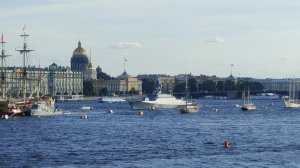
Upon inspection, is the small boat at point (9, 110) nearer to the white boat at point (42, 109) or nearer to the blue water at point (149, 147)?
the white boat at point (42, 109)

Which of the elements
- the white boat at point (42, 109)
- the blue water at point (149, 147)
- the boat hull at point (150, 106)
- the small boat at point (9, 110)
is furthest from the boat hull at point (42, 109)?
the blue water at point (149, 147)

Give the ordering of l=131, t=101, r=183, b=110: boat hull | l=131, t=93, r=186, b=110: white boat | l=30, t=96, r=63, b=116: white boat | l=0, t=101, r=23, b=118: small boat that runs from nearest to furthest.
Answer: l=0, t=101, r=23, b=118: small boat < l=30, t=96, r=63, b=116: white boat < l=131, t=101, r=183, b=110: boat hull < l=131, t=93, r=186, b=110: white boat

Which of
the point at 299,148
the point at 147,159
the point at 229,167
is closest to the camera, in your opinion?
the point at 229,167

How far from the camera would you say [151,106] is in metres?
135

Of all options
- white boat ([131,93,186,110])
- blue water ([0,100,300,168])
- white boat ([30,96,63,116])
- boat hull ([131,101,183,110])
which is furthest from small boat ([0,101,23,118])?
white boat ([131,93,186,110])

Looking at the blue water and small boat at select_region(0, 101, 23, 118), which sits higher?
small boat at select_region(0, 101, 23, 118)

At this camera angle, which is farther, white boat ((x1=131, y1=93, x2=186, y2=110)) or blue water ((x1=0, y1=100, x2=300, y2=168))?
white boat ((x1=131, y1=93, x2=186, y2=110))

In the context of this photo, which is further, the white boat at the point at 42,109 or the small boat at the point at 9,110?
the white boat at the point at 42,109

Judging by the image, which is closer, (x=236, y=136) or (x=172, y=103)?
(x=236, y=136)

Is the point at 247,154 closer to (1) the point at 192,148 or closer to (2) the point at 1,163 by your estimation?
(1) the point at 192,148

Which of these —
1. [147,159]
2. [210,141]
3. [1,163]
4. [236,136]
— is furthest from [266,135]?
[1,163]

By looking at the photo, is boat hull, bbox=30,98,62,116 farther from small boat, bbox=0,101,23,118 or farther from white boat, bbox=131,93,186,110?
white boat, bbox=131,93,186,110

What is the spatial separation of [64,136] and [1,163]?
68.4ft

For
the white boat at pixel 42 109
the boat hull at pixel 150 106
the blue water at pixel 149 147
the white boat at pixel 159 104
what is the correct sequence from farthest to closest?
the white boat at pixel 159 104
the boat hull at pixel 150 106
the white boat at pixel 42 109
the blue water at pixel 149 147
